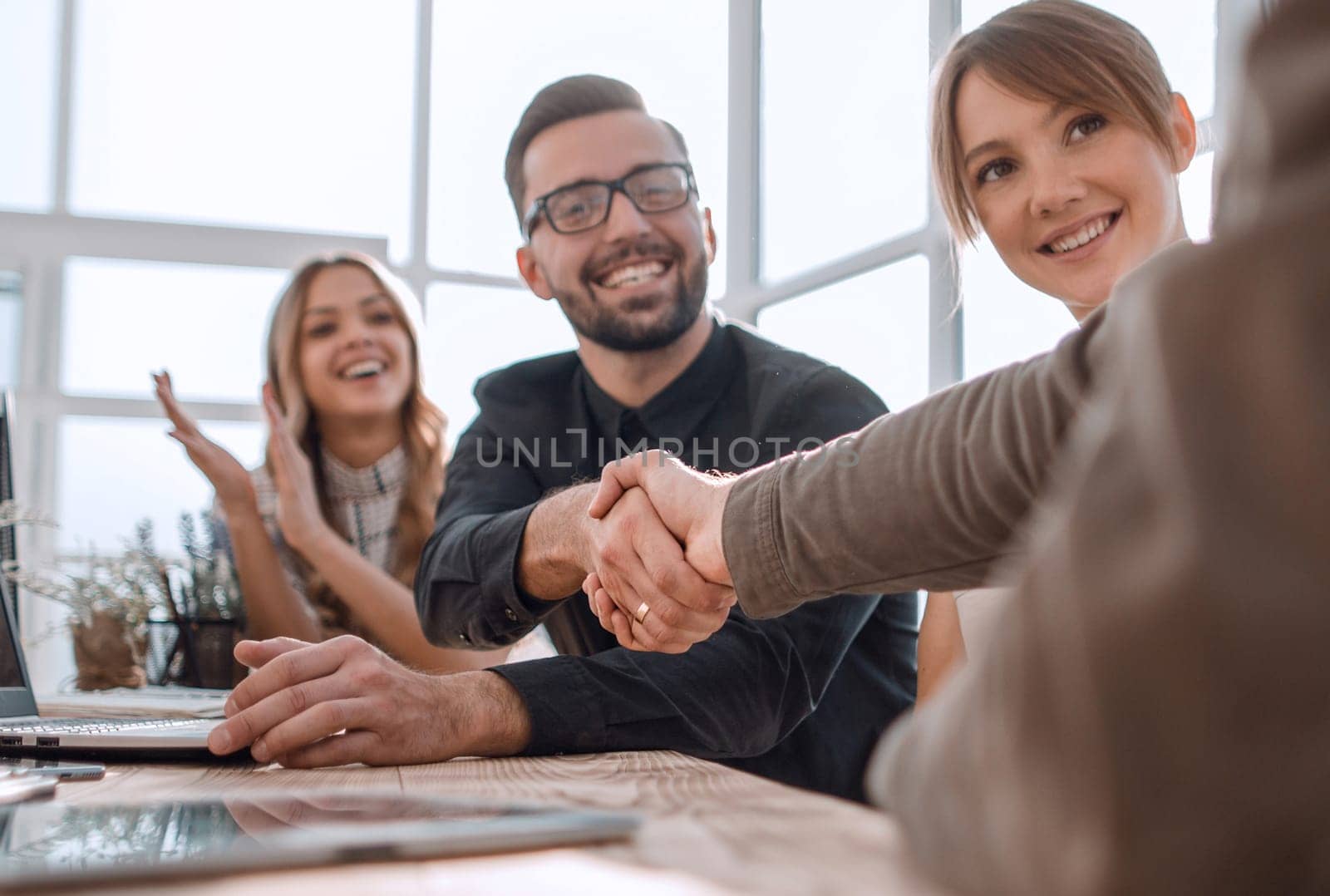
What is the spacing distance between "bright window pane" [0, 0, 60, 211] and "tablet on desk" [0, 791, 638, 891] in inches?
144

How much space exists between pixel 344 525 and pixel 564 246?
1.02m

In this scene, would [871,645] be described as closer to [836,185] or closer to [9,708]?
[9,708]

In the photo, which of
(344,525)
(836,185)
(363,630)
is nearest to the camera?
(363,630)

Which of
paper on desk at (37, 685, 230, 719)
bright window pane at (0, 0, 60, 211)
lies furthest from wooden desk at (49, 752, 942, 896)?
bright window pane at (0, 0, 60, 211)

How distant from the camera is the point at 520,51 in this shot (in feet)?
13.3

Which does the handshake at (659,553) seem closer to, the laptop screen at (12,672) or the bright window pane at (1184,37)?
the laptop screen at (12,672)

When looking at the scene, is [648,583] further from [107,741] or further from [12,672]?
[12,672]

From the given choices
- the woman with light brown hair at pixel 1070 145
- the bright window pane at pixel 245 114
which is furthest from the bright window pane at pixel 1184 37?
the bright window pane at pixel 245 114

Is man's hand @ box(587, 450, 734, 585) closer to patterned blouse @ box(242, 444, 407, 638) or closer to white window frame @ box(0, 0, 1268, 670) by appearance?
patterned blouse @ box(242, 444, 407, 638)

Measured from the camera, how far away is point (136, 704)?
1.54m

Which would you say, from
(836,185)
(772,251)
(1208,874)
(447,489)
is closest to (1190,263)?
(1208,874)

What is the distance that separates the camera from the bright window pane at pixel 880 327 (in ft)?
8.84

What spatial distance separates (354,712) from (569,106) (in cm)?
157

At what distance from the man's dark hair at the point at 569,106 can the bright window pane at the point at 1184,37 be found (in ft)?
2.16
